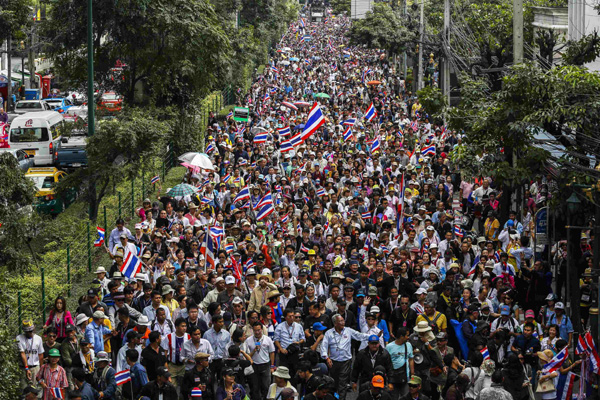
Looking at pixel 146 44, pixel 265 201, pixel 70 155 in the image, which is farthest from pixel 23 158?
pixel 265 201

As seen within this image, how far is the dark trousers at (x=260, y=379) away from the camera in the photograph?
13.4 meters

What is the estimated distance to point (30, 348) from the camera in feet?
43.7

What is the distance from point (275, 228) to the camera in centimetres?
2078

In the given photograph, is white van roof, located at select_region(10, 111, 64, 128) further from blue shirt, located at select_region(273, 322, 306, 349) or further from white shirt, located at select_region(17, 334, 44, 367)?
blue shirt, located at select_region(273, 322, 306, 349)

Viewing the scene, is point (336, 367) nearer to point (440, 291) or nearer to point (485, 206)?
point (440, 291)

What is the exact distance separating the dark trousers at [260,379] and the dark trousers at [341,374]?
828 millimetres

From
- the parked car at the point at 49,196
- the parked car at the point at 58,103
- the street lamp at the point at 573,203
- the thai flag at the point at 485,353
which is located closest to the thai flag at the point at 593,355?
the thai flag at the point at 485,353

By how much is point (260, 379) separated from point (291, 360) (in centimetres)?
50

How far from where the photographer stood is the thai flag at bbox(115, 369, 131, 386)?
12430mm

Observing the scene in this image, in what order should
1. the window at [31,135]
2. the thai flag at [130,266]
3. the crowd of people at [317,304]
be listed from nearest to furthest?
the crowd of people at [317,304], the thai flag at [130,266], the window at [31,135]

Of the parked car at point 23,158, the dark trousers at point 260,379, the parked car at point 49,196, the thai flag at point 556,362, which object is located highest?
the parked car at point 23,158

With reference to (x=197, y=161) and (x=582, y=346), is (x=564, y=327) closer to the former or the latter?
(x=582, y=346)

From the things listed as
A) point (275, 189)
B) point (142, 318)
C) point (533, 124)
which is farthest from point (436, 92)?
point (142, 318)

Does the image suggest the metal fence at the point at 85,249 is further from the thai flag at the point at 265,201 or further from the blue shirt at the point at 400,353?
the blue shirt at the point at 400,353
